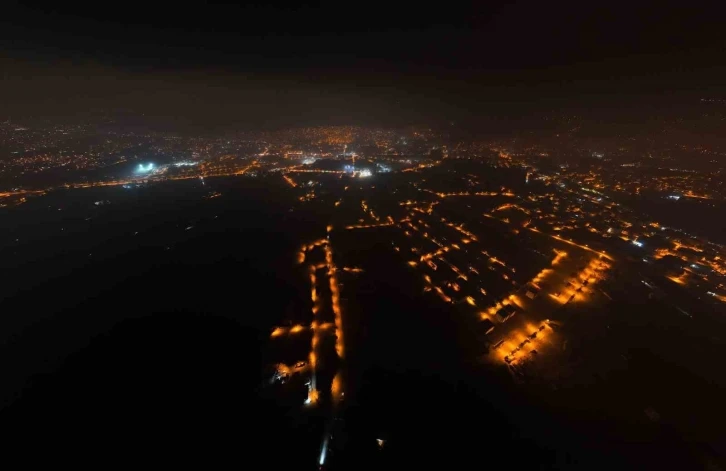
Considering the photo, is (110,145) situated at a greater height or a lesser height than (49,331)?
greater

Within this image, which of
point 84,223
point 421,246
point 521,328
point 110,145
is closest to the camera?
point 521,328

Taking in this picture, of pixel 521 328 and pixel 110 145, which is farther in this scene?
pixel 110 145

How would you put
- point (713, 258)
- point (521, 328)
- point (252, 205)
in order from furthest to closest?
1. point (252, 205)
2. point (713, 258)
3. point (521, 328)

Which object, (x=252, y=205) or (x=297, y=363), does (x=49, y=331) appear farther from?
(x=252, y=205)

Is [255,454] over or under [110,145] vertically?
under

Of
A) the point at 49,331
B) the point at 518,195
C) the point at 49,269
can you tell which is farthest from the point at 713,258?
the point at 49,269

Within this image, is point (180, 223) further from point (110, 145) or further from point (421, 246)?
point (110, 145)

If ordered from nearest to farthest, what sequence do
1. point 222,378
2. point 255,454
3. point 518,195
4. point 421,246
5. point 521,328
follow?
point 255,454 → point 222,378 → point 521,328 → point 421,246 → point 518,195

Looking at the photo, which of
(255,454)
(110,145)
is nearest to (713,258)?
(255,454)

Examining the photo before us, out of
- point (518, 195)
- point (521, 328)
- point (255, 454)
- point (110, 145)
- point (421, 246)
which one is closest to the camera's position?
point (255, 454)
